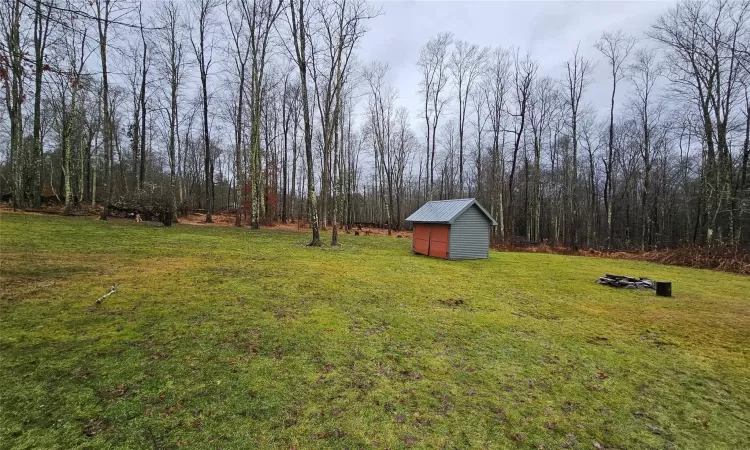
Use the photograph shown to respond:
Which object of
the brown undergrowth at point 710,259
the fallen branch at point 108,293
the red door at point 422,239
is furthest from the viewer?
the red door at point 422,239

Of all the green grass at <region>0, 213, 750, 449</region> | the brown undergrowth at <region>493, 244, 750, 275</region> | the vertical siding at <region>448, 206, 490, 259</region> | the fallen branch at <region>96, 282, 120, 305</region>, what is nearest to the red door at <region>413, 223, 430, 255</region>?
the vertical siding at <region>448, 206, 490, 259</region>

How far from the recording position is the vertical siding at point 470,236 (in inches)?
558

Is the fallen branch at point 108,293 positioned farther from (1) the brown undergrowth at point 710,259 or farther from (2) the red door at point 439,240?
(1) the brown undergrowth at point 710,259

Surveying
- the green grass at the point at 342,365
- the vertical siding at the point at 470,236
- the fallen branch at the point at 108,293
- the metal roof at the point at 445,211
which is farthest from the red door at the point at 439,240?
the fallen branch at the point at 108,293

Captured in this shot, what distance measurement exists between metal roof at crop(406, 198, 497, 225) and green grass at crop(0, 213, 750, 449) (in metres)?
7.04

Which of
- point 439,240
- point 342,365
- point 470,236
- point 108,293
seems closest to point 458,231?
point 470,236

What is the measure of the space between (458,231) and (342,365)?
11.4m

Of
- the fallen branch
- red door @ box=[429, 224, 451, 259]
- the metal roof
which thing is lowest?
the fallen branch

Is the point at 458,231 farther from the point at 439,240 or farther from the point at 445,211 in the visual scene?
the point at 445,211

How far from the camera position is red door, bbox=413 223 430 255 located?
15397mm

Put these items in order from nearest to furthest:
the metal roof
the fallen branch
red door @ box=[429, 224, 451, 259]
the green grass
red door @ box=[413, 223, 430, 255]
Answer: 1. the green grass
2. the fallen branch
3. the metal roof
4. red door @ box=[429, 224, 451, 259]
5. red door @ box=[413, 223, 430, 255]

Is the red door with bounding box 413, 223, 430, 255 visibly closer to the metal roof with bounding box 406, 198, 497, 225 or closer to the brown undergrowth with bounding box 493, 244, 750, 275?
the metal roof with bounding box 406, 198, 497, 225

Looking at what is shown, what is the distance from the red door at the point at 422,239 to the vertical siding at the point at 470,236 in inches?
60.0

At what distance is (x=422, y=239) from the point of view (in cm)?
1584
